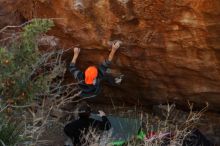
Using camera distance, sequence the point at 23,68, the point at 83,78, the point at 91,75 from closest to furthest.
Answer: the point at 23,68, the point at 91,75, the point at 83,78

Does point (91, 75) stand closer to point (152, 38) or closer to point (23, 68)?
point (152, 38)

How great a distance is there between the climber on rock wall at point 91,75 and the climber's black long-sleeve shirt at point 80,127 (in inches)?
13.1

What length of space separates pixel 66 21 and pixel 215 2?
179cm

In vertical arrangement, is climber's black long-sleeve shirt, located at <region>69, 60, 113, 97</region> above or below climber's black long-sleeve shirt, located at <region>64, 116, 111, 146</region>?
above

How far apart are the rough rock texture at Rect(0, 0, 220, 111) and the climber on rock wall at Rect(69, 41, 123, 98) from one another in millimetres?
94

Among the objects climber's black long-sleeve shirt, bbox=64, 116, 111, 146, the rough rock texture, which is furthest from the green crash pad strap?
the rough rock texture

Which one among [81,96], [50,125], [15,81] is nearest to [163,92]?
[81,96]

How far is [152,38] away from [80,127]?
4.30ft

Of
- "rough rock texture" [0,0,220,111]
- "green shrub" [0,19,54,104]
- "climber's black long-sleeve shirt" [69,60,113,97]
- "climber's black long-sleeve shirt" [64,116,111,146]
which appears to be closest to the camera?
"green shrub" [0,19,54,104]

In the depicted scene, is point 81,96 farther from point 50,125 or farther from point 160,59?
point 160,59

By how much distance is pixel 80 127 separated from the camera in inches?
236

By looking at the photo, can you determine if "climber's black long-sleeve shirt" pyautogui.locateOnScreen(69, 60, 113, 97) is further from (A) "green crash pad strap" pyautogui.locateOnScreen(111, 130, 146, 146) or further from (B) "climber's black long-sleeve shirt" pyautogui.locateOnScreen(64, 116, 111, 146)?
(A) "green crash pad strap" pyautogui.locateOnScreen(111, 130, 146, 146)

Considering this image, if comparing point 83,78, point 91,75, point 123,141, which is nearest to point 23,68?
point 91,75

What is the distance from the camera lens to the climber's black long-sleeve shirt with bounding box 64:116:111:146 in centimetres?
593
